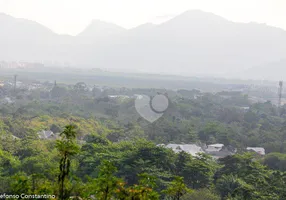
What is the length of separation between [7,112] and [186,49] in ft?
463

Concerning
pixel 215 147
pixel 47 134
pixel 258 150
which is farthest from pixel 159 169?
pixel 258 150

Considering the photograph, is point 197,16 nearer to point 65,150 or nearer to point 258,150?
point 258,150

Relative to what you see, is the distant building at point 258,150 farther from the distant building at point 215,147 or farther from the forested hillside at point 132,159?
the distant building at point 215,147

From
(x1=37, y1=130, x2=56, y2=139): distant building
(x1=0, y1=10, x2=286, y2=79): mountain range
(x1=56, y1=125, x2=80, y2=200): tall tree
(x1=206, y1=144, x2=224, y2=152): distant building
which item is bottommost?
(x1=206, y1=144, x2=224, y2=152): distant building

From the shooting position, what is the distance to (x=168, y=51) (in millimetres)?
166750

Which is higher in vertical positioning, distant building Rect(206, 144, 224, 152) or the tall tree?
the tall tree

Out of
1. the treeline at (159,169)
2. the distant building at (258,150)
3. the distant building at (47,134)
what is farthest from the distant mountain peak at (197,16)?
the treeline at (159,169)

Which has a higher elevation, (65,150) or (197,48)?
(197,48)

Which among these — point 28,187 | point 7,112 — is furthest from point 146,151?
point 7,112

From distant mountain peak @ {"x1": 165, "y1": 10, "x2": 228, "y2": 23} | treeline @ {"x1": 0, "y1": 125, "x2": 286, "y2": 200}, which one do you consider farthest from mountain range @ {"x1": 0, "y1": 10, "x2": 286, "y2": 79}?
treeline @ {"x1": 0, "y1": 125, "x2": 286, "y2": 200}

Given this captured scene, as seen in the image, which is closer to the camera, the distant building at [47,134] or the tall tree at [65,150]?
the tall tree at [65,150]

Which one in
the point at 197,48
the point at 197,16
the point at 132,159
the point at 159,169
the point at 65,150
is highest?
the point at 197,16

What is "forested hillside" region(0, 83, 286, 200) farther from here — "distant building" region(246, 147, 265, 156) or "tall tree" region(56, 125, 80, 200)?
"distant building" region(246, 147, 265, 156)

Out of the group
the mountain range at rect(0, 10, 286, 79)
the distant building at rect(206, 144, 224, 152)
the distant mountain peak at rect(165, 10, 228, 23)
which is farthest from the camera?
the distant mountain peak at rect(165, 10, 228, 23)
